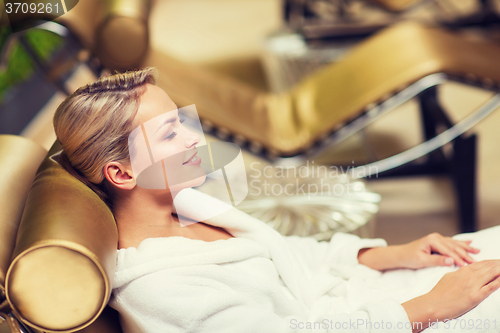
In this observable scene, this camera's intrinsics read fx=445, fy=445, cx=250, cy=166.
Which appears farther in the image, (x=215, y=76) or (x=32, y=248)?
(x=215, y=76)

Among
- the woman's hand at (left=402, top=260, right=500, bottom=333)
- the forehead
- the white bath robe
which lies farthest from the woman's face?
the woman's hand at (left=402, top=260, right=500, bottom=333)

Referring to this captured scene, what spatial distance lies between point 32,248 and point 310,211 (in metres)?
1.18

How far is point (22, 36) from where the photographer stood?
1.50 metres

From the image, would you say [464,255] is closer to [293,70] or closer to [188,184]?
[188,184]

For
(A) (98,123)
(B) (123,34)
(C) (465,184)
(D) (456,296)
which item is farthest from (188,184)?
(C) (465,184)

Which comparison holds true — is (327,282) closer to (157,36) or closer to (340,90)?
(340,90)

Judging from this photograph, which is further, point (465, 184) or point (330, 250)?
point (465, 184)

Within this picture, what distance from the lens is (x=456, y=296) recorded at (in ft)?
2.43

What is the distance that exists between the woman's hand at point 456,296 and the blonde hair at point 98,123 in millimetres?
533

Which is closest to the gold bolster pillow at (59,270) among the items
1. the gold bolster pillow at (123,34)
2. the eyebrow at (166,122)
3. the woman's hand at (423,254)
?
the eyebrow at (166,122)

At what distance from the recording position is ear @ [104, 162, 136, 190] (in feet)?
2.29

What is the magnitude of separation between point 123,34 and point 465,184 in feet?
4.43

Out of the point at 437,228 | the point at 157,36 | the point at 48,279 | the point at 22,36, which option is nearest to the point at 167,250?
the point at 48,279

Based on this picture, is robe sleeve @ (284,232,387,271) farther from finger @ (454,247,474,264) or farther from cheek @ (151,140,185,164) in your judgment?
cheek @ (151,140,185,164)
